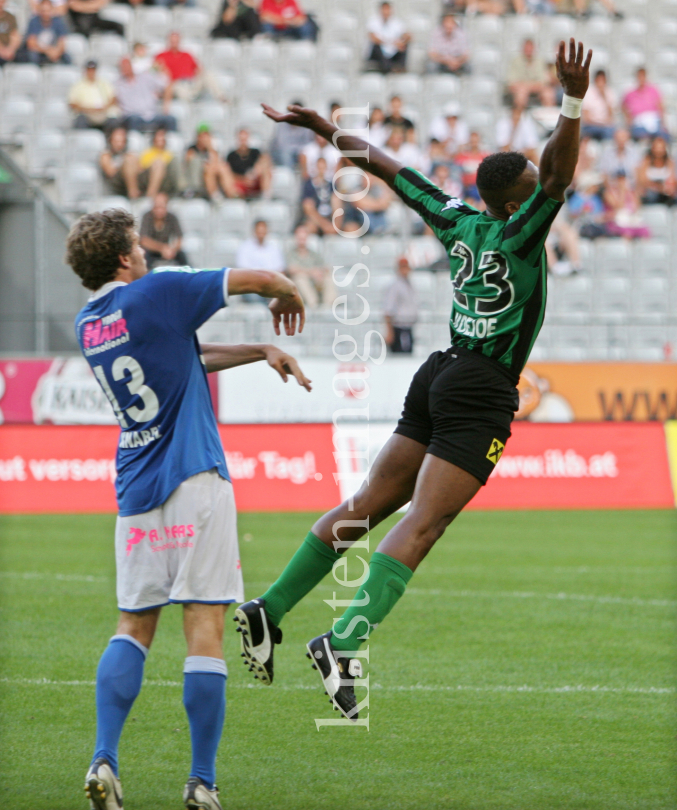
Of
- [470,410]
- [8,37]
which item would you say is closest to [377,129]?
[8,37]

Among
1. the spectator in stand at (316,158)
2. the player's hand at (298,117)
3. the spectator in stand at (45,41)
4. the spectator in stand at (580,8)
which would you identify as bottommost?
the player's hand at (298,117)

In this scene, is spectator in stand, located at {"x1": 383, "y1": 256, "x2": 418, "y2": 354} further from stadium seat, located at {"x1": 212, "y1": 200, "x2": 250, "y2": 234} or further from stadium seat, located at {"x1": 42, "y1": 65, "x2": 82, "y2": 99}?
stadium seat, located at {"x1": 42, "y1": 65, "x2": 82, "y2": 99}

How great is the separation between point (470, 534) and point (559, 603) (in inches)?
144

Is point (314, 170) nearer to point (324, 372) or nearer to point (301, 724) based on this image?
point (324, 372)

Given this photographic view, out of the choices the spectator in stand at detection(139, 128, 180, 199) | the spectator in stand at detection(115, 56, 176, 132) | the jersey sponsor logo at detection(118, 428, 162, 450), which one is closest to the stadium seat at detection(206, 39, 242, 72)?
the spectator in stand at detection(115, 56, 176, 132)

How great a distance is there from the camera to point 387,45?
2067 cm

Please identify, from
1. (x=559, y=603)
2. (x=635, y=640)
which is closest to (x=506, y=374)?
(x=635, y=640)

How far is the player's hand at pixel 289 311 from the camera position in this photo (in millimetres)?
4078

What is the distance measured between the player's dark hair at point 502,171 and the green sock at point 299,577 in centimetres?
167

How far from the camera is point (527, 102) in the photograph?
20234mm

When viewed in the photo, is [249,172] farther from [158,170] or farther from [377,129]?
[377,129]

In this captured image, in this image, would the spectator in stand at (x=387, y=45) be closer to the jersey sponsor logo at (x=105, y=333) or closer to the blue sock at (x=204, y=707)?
the jersey sponsor logo at (x=105, y=333)

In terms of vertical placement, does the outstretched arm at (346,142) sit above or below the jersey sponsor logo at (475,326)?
above

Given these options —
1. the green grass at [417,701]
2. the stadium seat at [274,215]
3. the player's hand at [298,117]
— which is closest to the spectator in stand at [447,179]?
the stadium seat at [274,215]
